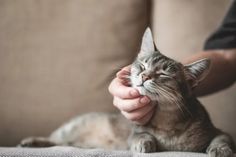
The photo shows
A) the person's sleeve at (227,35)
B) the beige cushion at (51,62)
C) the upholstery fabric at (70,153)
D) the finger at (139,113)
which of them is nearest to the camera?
the upholstery fabric at (70,153)

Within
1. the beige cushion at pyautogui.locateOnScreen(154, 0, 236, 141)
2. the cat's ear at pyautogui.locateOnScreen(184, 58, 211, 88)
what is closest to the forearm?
the beige cushion at pyautogui.locateOnScreen(154, 0, 236, 141)

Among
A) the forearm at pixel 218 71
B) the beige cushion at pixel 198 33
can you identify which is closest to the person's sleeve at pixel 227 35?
the forearm at pixel 218 71

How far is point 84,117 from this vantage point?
4.58ft

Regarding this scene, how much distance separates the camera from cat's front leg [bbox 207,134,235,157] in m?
0.95

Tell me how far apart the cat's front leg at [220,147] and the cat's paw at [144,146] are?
5.1 inches

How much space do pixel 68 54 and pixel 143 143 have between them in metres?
0.60

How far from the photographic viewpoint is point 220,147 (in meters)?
0.97

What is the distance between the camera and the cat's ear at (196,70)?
1.03 m

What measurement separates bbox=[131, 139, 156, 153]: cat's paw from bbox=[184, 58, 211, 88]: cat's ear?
7.1 inches

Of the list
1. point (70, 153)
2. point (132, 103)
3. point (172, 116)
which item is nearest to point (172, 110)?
point (172, 116)

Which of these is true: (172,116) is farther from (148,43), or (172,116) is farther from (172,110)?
(148,43)

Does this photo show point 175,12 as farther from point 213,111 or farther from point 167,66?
point 167,66

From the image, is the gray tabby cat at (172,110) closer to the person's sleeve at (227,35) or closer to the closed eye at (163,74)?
the closed eye at (163,74)

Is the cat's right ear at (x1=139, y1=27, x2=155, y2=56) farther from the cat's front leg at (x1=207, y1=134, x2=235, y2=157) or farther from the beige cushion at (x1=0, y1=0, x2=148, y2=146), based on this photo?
the beige cushion at (x1=0, y1=0, x2=148, y2=146)
